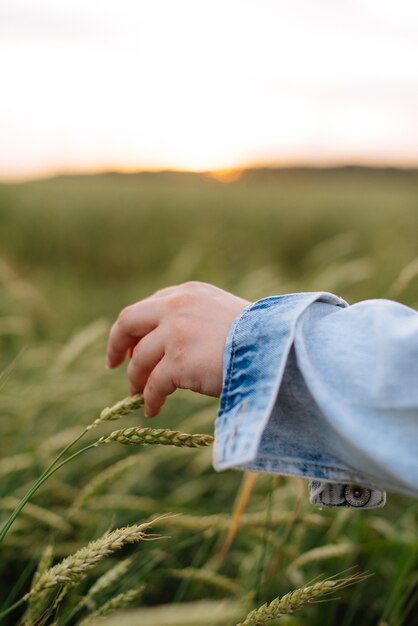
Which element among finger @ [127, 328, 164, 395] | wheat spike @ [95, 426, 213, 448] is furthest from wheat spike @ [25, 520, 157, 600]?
finger @ [127, 328, 164, 395]

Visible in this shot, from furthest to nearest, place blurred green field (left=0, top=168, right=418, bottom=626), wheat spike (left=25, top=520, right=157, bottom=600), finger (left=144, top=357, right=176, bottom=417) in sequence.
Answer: blurred green field (left=0, top=168, right=418, bottom=626) < finger (left=144, top=357, right=176, bottom=417) < wheat spike (left=25, top=520, right=157, bottom=600)

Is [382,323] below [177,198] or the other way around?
the other way around

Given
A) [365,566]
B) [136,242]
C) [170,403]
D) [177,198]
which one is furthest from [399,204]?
[365,566]

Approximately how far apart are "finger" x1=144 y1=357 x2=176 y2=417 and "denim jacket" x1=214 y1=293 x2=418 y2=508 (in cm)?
6

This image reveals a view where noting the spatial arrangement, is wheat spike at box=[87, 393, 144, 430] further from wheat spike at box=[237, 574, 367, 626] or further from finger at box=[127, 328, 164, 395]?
wheat spike at box=[237, 574, 367, 626]

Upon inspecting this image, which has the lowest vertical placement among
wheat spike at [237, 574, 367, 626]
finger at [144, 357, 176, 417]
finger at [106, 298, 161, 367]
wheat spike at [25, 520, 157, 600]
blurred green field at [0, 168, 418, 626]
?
blurred green field at [0, 168, 418, 626]

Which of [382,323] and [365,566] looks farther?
[365,566]

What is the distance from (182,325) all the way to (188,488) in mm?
970

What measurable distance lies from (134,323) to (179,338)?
0.07m

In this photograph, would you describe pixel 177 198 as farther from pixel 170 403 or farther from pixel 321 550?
pixel 321 550

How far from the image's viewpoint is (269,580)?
92cm

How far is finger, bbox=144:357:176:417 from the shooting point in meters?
0.61

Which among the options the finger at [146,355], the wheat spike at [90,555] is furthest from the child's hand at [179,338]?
the wheat spike at [90,555]

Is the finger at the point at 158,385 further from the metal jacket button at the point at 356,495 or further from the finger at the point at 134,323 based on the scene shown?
the metal jacket button at the point at 356,495
